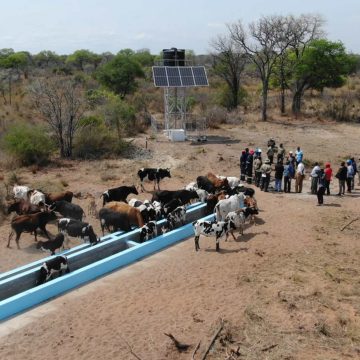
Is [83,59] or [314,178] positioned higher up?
[83,59]

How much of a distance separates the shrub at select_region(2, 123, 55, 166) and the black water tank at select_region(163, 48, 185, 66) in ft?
28.7

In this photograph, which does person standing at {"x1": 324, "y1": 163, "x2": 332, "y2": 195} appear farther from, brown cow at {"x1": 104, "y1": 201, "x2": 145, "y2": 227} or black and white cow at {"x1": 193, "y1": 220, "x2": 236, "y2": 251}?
brown cow at {"x1": 104, "y1": 201, "x2": 145, "y2": 227}

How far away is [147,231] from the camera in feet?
44.4

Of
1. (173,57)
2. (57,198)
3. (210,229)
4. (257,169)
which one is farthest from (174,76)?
(210,229)

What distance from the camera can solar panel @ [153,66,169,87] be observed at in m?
25.7

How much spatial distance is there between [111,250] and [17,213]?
3965 mm

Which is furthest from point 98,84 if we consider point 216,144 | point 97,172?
point 97,172

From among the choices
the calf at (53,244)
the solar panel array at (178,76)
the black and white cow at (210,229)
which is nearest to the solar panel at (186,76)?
the solar panel array at (178,76)

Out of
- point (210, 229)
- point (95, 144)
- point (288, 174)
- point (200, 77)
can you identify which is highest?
point (200, 77)

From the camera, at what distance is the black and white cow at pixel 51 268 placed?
11180mm

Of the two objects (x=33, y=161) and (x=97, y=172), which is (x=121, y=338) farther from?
(x=33, y=161)

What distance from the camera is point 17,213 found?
1532cm

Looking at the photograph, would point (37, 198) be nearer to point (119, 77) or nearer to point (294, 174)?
point (294, 174)

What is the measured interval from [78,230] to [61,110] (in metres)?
11.7
